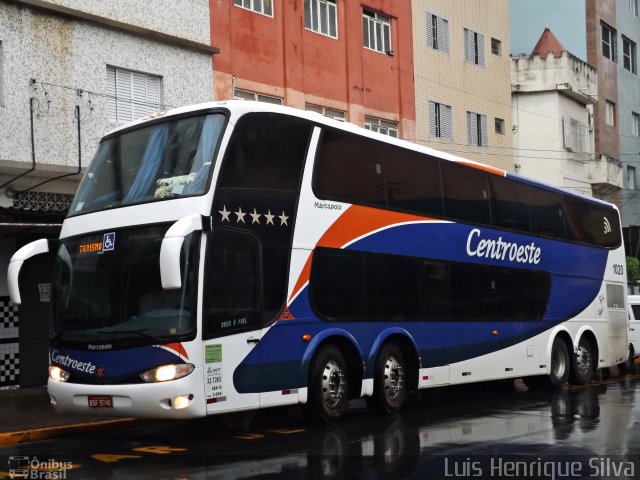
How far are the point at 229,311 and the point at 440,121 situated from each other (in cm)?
1992

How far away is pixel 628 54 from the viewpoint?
150 ft

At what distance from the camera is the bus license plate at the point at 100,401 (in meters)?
11.2

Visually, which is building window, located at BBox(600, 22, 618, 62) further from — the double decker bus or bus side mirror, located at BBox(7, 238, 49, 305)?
bus side mirror, located at BBox(7, 238, 49, 305)

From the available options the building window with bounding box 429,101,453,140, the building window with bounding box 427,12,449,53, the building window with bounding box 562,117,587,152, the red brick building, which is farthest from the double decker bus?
the building window with bounding box 562,117,587,152

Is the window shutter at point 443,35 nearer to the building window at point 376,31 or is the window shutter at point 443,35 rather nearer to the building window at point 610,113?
the building window at point 376,31

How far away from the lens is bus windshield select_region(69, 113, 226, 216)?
38.1 ft

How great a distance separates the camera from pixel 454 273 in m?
16.3

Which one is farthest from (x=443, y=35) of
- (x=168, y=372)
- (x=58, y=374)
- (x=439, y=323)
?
(x=168, y=372)

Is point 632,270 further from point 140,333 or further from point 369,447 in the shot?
point 140,333

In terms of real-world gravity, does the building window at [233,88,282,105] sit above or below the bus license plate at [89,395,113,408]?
above

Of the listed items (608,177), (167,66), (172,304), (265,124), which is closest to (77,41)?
(167,66)

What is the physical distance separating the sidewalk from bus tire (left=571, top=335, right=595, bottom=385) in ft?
33.0

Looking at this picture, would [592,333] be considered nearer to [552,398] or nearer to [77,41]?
[552,398]

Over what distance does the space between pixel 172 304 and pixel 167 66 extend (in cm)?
1032
